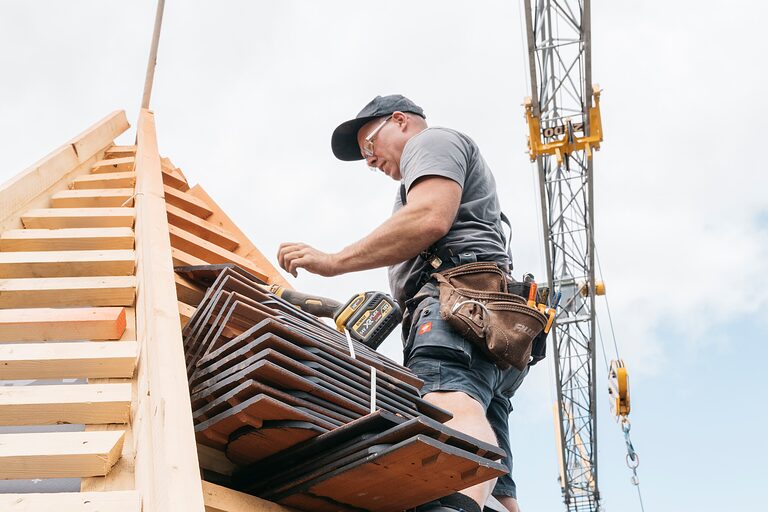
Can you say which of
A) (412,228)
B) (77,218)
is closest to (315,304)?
(412,228)

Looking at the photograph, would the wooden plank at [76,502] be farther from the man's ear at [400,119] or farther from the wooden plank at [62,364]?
the man's ear at [400,119]

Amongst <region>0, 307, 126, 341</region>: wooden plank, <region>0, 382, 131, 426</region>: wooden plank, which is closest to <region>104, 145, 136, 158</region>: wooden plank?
<region>0, 307, 126, 341</region>: wooden plank

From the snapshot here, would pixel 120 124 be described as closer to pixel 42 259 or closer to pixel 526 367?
pixel 42 259

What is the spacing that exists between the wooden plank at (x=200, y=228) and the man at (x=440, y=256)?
143cm

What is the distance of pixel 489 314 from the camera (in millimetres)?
2658

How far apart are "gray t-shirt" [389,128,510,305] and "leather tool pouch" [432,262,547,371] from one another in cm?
12

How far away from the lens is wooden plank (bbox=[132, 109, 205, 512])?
1305mm

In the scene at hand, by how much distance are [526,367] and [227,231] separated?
2371 millimetres

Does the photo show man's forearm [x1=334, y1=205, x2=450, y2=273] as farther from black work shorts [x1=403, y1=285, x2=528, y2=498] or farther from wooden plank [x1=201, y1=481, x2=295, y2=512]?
wooden plank [x1=201, y1=481, x2=295, y2=512]

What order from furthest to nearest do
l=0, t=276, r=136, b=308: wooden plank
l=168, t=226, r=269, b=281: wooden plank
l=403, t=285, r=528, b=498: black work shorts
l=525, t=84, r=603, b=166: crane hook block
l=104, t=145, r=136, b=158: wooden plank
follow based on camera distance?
l=525, t=84, r=603, b=166: crane hook block → l=104, t=145, r=136, b=158: wooden plank → l=168, t=226, r=269, b=281: wooden plank → l=0, t=276, r=136, b=308: wooden plank → l=403, t=285, r=528, b=498: black work shorts

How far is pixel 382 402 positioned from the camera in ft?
7.18

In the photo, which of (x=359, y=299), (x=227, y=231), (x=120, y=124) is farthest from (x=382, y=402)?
(x=120, y=124)

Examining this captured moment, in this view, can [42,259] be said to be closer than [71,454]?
No

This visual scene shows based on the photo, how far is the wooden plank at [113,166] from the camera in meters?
4.98
